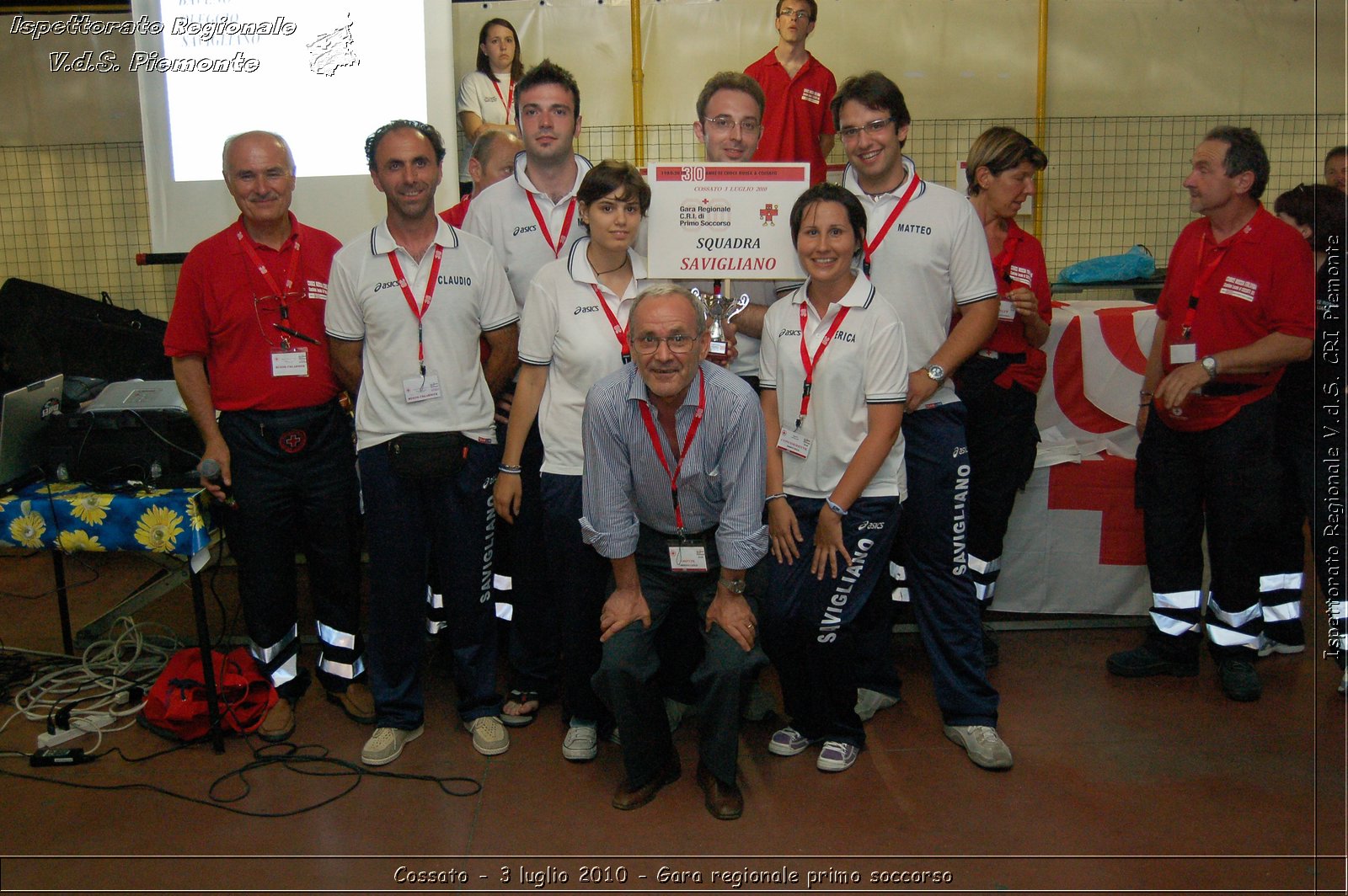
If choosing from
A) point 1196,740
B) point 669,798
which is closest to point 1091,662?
point 1196,740

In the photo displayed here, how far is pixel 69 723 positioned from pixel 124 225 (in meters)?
4.82

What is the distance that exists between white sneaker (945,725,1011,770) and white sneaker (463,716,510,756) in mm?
1429

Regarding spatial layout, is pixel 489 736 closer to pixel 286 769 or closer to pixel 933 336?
pixel 286 769

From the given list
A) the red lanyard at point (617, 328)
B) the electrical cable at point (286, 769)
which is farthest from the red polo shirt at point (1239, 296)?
the electrical cable at point (286, 769)

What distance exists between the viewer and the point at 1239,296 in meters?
3.30

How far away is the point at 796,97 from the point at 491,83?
1886 mm

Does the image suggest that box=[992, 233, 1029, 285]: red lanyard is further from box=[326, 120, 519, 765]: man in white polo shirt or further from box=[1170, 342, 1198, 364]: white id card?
box=[326, 120, 519, 765]: man in white polo shirt

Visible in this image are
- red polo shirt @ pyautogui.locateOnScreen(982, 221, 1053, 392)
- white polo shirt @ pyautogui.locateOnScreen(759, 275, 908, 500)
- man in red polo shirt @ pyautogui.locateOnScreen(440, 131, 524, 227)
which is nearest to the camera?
white polo shirt @ pyautogui.locateOnScreen(759, 275, 908, 500)

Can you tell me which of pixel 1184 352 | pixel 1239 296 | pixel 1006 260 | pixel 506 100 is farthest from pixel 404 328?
pixel 506 100

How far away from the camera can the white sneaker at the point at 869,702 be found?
3332 millimetres

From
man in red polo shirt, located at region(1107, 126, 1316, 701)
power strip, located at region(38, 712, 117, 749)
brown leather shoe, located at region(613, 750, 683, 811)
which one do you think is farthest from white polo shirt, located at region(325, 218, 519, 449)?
man in red polo shirt, located at region(1107, 126, 1316, 701)

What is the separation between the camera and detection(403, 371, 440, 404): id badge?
3.03 meters

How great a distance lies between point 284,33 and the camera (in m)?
4.70

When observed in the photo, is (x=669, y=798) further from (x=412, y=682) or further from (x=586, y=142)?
(x=586, y=142)
